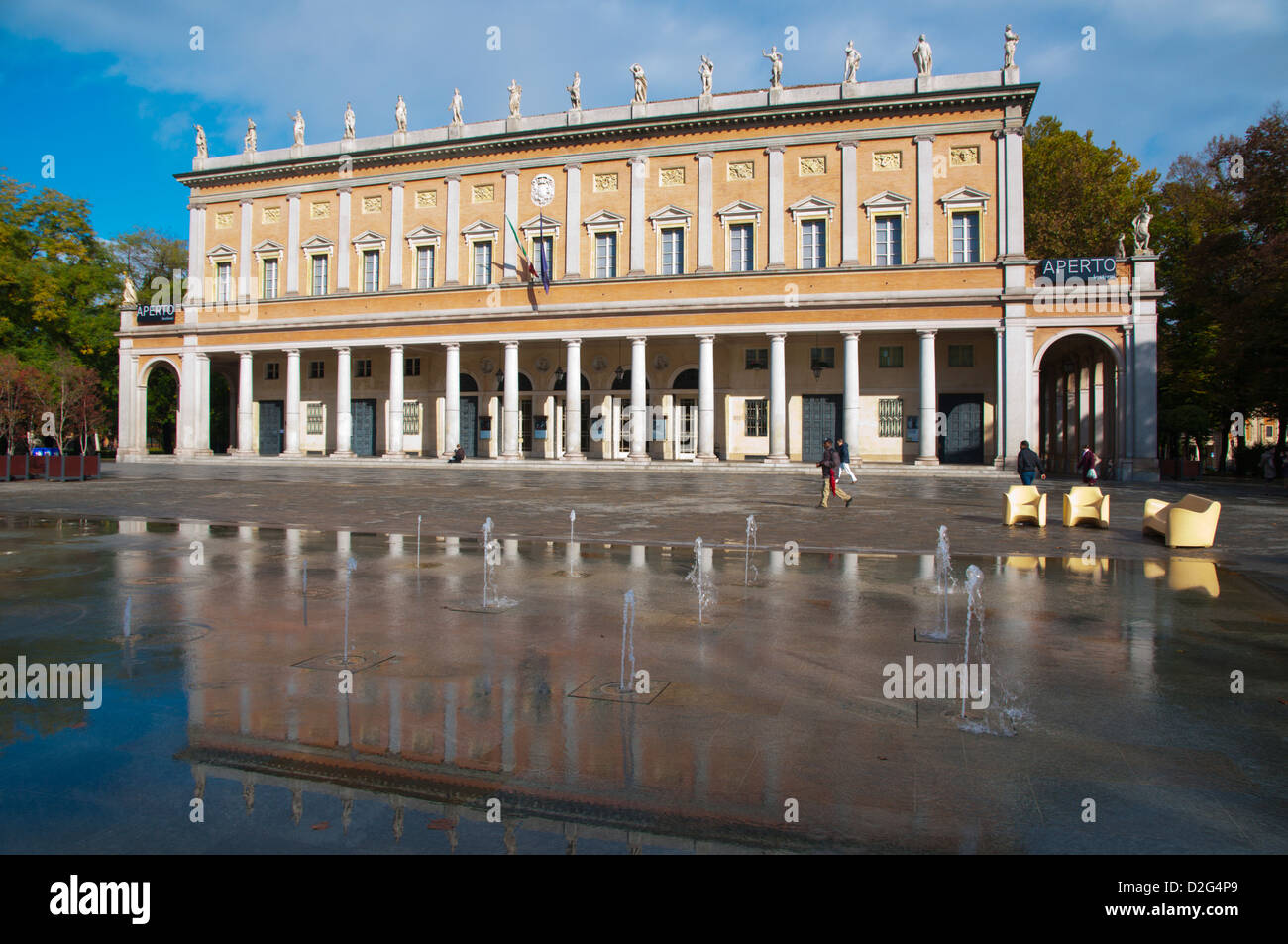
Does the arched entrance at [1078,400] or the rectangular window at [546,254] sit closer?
the arched entrance at [1078,400]

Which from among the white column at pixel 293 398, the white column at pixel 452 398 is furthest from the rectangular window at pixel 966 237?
the white column at pixel 293 398

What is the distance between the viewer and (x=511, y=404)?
133ft

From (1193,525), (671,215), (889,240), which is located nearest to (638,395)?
(671,215)

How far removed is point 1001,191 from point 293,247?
1475 inches

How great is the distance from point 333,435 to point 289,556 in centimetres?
3709

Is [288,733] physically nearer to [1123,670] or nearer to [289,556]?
[1123,670]

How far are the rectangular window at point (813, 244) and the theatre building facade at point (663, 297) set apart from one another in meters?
0.10

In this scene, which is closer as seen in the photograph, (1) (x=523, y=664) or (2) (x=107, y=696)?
(2) (x=107, y=696)

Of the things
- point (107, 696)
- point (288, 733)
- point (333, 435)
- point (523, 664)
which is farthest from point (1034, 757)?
point (333, 435)

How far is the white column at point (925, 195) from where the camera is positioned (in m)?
36.8

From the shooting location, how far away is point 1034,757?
186 inches

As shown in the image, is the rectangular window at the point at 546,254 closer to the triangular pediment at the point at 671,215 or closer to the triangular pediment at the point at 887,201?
the triangular pediment at the point at 671,215

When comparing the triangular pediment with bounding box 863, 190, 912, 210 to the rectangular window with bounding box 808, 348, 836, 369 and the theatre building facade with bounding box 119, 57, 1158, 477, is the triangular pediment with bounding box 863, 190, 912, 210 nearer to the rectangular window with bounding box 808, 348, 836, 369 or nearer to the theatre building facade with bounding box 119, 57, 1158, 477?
the theatre building facade with bounding box 119, 57, 1158, 477
